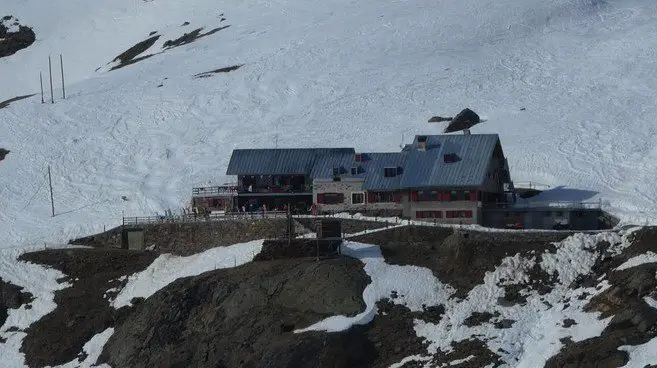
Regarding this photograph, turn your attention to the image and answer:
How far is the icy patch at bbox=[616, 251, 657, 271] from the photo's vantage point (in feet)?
230

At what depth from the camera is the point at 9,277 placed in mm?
85000

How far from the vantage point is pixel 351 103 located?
117875 mm

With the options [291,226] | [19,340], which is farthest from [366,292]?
[19,340]

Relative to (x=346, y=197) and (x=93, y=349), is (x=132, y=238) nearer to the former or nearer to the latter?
(x=346, y=197)

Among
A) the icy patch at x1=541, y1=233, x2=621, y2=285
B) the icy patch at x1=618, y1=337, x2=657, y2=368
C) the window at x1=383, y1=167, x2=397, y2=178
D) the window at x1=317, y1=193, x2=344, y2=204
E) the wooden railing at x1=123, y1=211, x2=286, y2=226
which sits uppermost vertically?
the window at x1=383, y1=167, x2=397, y2=178

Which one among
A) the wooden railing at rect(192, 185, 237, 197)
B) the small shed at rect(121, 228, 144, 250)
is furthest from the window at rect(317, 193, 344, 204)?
the small shed at rect(121, 228, 144, 250)

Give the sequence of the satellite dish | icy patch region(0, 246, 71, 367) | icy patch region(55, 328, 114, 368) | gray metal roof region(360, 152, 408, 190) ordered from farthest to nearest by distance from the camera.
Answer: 1. the satellite dish
2. gray metal roof region(360, 152, 408, 190)
3. icy patch region(0, 246, 71, 367)
4. icy patch region(55, 328, 114, 368)

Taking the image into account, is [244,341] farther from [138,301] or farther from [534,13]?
[534,13]

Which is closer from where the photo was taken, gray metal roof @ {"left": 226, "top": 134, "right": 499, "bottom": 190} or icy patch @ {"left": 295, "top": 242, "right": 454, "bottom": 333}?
icy patch @ {"left": 295, "top": 242, "right": 454, "bottom": 333}

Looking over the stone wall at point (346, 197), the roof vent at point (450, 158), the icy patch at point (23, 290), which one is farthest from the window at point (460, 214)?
the icy patch at point (23, 290)

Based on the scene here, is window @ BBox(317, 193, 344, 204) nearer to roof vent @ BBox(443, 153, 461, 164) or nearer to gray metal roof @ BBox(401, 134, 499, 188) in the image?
gray metal roof @ BBox(401, 134, 499, 188)

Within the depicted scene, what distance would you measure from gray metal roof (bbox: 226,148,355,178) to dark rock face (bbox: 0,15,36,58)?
88.2 meters

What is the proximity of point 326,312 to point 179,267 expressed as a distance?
1395cm

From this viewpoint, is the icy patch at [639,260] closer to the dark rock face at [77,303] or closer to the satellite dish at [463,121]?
the dark rock face at [77,303]
